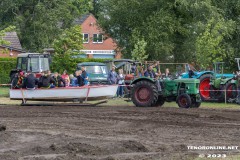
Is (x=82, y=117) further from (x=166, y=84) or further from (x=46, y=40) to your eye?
(x=46, y=40)

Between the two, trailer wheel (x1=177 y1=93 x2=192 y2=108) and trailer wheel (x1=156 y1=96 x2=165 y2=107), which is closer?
trailer wheel (x1=177 y1=93 x2=192 y2=108)

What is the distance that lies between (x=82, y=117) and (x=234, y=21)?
27.0 m

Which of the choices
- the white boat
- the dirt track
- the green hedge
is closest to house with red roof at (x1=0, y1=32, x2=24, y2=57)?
the green hedge

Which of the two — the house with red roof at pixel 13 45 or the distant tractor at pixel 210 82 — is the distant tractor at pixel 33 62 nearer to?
the distant tractor at pixel 210 82

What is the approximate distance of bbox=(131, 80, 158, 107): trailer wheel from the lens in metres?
27.1

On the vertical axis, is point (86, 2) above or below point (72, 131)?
above

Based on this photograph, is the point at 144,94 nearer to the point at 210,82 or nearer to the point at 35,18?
the point at 210,82

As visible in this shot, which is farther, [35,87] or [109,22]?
[109,22]

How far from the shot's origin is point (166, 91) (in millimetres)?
27312

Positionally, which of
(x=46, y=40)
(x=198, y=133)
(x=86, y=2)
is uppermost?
(x=86, y=2)

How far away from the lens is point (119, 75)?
1356 inches

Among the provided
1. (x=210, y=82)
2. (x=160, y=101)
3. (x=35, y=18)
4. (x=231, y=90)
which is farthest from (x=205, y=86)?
(x=35, y=18)

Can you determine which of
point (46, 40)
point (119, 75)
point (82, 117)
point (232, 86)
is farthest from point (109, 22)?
point (82, 117)

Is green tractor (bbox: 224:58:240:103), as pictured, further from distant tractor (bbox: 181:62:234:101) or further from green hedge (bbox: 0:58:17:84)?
green hedge (bbox: 0:58:17:84)
